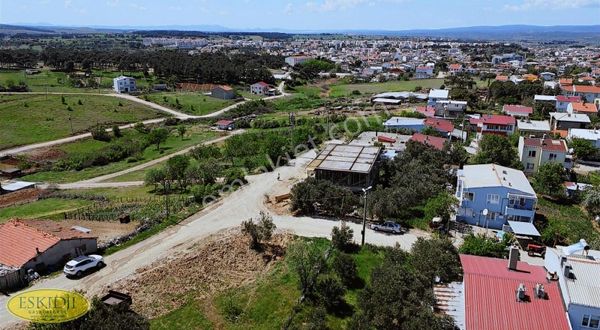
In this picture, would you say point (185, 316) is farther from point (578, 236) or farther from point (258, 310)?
point (578, 236)

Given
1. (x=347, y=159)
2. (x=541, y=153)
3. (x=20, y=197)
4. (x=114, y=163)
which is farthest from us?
(x=114, y=163)

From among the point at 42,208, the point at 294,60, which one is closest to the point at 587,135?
the point at 42,208

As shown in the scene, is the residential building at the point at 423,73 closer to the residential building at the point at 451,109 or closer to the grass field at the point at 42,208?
the residential building at the point at 451,109

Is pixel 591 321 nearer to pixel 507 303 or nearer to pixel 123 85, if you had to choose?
pixel 507 303

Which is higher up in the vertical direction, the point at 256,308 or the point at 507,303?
the point at 507,303

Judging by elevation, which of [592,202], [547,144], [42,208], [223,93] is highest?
[547,144]

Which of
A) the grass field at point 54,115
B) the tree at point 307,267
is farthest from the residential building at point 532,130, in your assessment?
the grass field at point 54,115

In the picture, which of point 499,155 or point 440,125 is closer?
point 499,155
